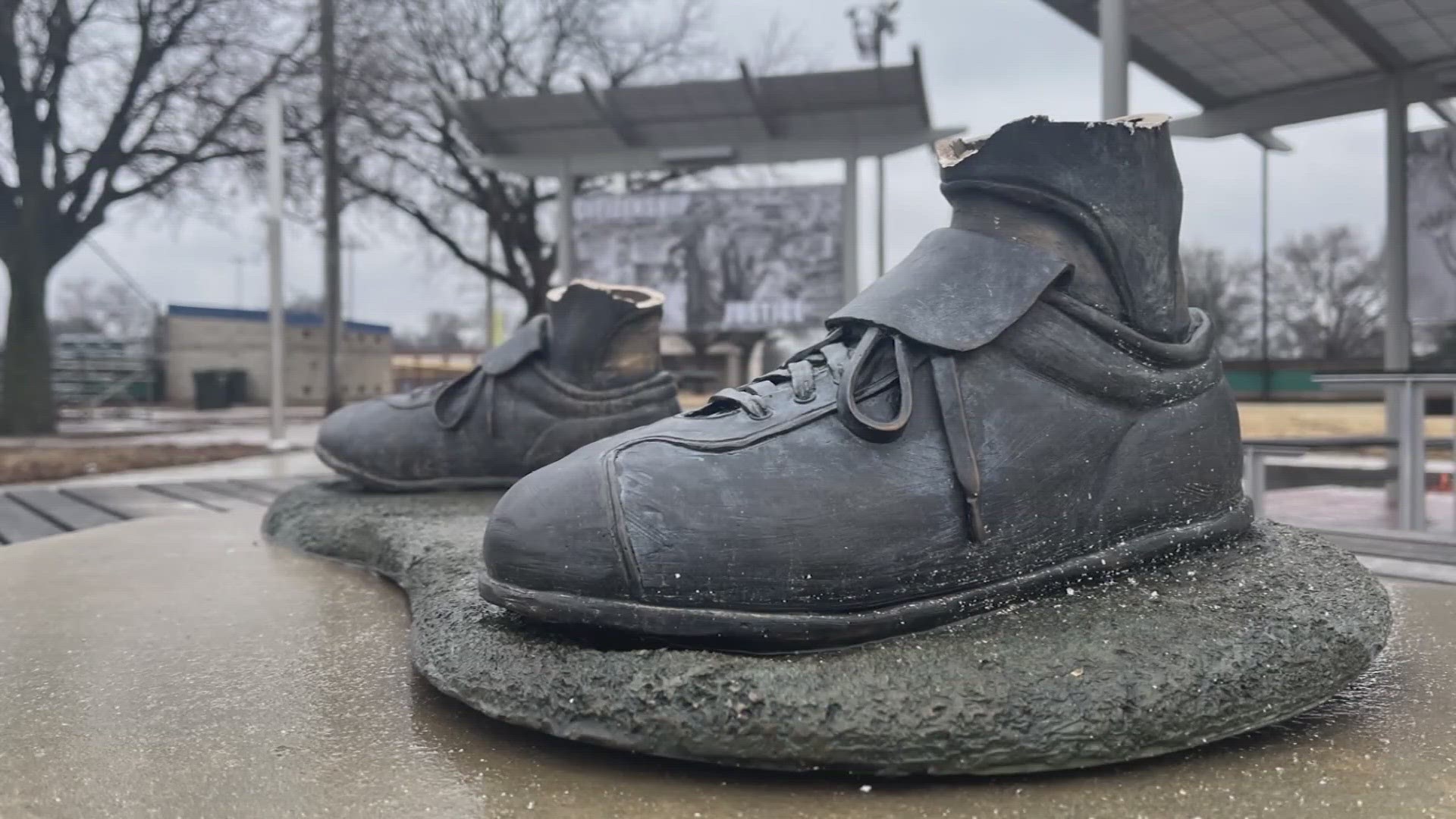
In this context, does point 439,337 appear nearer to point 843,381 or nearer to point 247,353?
point 247,353

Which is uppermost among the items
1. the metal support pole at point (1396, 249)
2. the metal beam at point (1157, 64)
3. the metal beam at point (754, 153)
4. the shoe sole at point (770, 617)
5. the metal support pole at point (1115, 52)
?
the metal beam at point (754, 153)

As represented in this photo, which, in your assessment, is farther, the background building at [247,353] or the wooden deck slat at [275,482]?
the background building at [247,353]

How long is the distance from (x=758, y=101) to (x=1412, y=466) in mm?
6740

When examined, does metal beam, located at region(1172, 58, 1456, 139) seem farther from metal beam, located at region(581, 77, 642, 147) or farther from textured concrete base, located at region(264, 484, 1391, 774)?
textured concrete base, located at region(264, 484, 1391, 774)

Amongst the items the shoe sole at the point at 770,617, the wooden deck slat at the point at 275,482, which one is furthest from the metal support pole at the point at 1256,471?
the wooden deck slat at the point at 275,482

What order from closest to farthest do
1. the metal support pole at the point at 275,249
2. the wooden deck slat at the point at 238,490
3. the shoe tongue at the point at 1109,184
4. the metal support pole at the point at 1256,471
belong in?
the shoe tongue at the point at 1109,184 → the metal support pole at the point at 1256,471 → the wooden deck slat at the point at 238,490 → the metal support pole at the point at 275,249

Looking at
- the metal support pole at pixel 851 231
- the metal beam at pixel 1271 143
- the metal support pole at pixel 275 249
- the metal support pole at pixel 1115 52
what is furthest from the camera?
the metal support pole at pixel 851 231

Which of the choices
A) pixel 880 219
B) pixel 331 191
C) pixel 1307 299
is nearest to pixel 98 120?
pixel 331 191

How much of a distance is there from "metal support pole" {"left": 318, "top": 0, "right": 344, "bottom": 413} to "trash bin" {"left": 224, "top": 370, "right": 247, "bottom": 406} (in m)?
9.97

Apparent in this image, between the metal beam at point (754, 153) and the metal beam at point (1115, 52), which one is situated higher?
the metal beam at point (754, 153)

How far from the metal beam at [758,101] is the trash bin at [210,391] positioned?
16048 millimetres

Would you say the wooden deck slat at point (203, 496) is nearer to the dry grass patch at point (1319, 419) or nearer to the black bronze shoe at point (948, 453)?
the black bronze shoe at point (948, 453)

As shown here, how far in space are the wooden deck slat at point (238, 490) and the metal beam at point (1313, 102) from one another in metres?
5.84

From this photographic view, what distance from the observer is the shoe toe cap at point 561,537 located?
105cm
